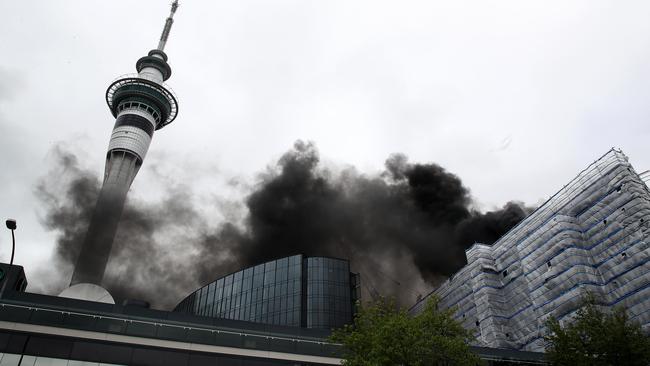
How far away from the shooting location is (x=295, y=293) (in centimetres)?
9369

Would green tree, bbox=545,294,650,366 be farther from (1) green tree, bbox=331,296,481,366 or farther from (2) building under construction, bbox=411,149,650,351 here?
(2) building under construction, bbox=411,149,650,351

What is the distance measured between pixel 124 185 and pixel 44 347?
3589 inches

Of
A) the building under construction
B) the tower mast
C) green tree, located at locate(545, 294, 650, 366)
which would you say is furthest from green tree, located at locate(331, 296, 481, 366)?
the tower mast

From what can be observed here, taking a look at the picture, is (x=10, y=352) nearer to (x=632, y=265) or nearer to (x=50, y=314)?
(x=50, y=314)

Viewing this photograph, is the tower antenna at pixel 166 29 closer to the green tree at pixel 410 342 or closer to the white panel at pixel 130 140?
the white panel at pixel 130 140

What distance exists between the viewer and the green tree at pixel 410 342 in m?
27.0

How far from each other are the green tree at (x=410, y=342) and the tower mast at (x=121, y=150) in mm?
101238

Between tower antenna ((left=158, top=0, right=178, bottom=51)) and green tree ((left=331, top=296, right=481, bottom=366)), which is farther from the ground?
tower antenna ((left=158, top=0, right=178, bottom=51))

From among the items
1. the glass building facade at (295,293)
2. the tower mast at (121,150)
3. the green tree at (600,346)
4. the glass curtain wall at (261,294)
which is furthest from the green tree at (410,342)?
the tower mast at (121,150)

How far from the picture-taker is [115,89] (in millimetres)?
128125

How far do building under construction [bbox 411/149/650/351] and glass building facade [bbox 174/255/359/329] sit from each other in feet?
84.5

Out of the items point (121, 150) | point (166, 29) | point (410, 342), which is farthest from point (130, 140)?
point (410, 342)

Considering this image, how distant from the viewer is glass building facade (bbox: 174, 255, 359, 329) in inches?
3583

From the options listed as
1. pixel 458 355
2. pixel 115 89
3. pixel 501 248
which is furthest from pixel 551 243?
pixel 115 89
